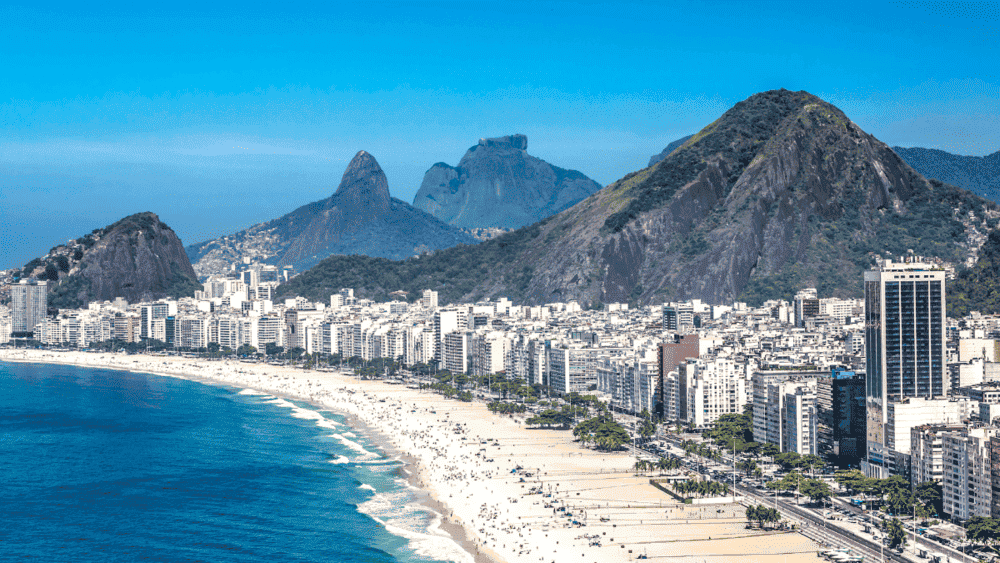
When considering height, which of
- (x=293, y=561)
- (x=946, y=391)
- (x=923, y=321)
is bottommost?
(x=293, y=561)

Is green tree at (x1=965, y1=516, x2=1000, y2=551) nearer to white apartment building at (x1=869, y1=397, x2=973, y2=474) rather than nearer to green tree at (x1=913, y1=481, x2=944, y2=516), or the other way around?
green tree at (x1=913, y1=481, x2=944, y2=516)

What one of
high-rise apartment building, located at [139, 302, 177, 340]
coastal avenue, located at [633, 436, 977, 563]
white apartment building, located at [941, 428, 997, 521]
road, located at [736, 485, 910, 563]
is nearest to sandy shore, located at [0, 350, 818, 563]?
road, located at [736, 485, 910, 563]

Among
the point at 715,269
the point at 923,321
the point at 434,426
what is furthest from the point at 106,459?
the point at 715,269

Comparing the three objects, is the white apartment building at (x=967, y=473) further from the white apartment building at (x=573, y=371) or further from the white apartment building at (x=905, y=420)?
the white apartment building at (x=573, y=371)

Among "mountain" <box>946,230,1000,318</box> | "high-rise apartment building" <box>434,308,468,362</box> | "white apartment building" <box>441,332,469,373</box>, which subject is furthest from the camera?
"mountain" <box>946,230,1000,318</box>

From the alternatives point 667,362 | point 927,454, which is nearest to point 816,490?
point 927,454

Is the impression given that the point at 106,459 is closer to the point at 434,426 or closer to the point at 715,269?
the point at 434,426
